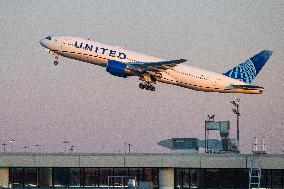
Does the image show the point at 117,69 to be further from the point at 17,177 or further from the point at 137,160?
the point at 17,177

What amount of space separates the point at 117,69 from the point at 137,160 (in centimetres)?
1826

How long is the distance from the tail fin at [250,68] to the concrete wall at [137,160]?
30.6 m

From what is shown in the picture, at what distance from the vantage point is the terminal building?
237ft

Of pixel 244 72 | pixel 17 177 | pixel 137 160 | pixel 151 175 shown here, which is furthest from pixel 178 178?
pixel 244 72

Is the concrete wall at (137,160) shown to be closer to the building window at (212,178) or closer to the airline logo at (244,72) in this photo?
the building window at (212,178)

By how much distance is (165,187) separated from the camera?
7388 centimetres

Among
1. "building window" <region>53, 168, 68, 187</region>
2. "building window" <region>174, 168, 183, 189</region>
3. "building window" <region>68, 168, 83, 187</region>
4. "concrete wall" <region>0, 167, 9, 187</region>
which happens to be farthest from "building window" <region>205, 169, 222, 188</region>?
"concrete wall" <region>0, 167, 9, 187</region>

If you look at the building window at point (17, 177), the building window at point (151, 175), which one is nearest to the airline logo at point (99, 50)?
the building window at point (17, 177)

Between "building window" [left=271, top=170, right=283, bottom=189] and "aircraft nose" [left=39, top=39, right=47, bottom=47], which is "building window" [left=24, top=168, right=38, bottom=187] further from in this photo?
"building window" [left=271, top=170, right=283, bottom=189]

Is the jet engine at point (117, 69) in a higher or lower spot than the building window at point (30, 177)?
higher

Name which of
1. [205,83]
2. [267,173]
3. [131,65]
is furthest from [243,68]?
[267,173]

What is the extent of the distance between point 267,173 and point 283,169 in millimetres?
1794

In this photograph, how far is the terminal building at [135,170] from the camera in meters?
72.4

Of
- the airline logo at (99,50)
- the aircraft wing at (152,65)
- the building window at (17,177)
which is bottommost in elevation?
the building window at (17,177)
